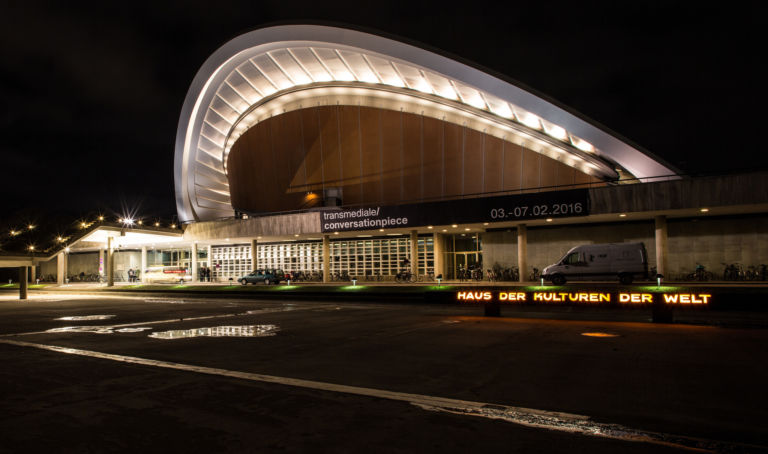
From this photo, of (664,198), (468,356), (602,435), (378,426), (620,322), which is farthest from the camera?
(664,198)

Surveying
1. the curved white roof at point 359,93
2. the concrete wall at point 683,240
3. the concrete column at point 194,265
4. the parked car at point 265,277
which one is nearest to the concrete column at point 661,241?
the concrete wall at point 683,240

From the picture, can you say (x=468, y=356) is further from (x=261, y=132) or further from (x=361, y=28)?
(x=261, y=132)

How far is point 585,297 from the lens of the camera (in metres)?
13.5

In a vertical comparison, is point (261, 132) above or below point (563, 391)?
above

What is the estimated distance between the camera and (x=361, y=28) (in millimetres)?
32812

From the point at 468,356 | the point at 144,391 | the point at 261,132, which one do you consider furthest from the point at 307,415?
the point at 261,132

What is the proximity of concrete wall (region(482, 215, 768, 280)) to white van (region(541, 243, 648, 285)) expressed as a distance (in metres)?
5.15

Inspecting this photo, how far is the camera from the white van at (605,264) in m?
23.0

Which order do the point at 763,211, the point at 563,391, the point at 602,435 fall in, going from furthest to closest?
1. the point at 763,211
2. the point at 563,391
3. the point at 602,435

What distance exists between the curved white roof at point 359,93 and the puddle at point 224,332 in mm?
23343

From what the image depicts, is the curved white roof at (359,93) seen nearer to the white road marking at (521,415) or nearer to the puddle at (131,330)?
the puddle at (131,330)

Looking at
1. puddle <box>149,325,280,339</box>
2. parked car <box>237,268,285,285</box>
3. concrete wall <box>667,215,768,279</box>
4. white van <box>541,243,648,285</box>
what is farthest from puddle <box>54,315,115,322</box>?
concrete wall <box>667,215,768,279</box>

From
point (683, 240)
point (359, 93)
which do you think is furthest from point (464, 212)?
point (359, 93)

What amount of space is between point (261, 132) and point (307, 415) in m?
43.1
